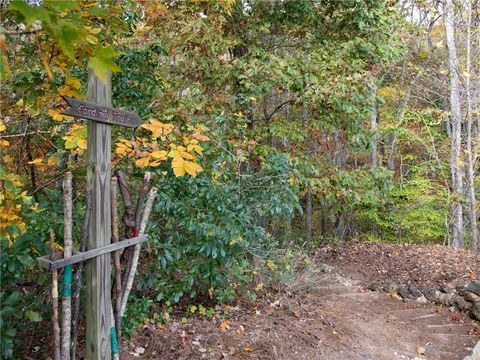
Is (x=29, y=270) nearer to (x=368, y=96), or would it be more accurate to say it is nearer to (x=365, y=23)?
(x=368, y=96)

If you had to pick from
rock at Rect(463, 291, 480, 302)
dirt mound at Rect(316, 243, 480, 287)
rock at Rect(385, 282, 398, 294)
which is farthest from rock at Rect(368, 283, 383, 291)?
rock at Rect(463, 291, 480, 302)

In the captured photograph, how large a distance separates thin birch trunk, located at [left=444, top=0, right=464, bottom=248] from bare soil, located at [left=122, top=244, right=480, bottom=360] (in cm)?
223

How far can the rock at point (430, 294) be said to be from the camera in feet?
18.5

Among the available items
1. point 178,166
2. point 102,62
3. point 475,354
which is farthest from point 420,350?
point 102,62

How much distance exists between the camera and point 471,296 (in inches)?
207

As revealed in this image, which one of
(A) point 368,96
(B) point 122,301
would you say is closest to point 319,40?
(A) point 368,96

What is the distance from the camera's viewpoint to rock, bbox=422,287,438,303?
5.63 m

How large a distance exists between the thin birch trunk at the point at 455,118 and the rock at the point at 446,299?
11.3 feet

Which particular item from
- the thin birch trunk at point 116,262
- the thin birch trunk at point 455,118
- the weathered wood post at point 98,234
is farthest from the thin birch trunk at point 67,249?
the thin birch trunk at point 455,118

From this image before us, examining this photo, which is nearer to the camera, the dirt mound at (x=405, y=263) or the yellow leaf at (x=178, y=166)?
the yellow leaf at (x=178, y=166)

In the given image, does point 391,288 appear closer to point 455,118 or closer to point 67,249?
point 455,118

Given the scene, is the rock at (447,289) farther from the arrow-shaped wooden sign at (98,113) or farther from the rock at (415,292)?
the arrow-shaped wooden sign at (98,113)

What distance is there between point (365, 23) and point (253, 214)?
12.9ft

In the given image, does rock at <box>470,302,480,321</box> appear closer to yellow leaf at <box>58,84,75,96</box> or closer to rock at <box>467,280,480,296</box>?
rock at <box>467,280,480,296</box>
